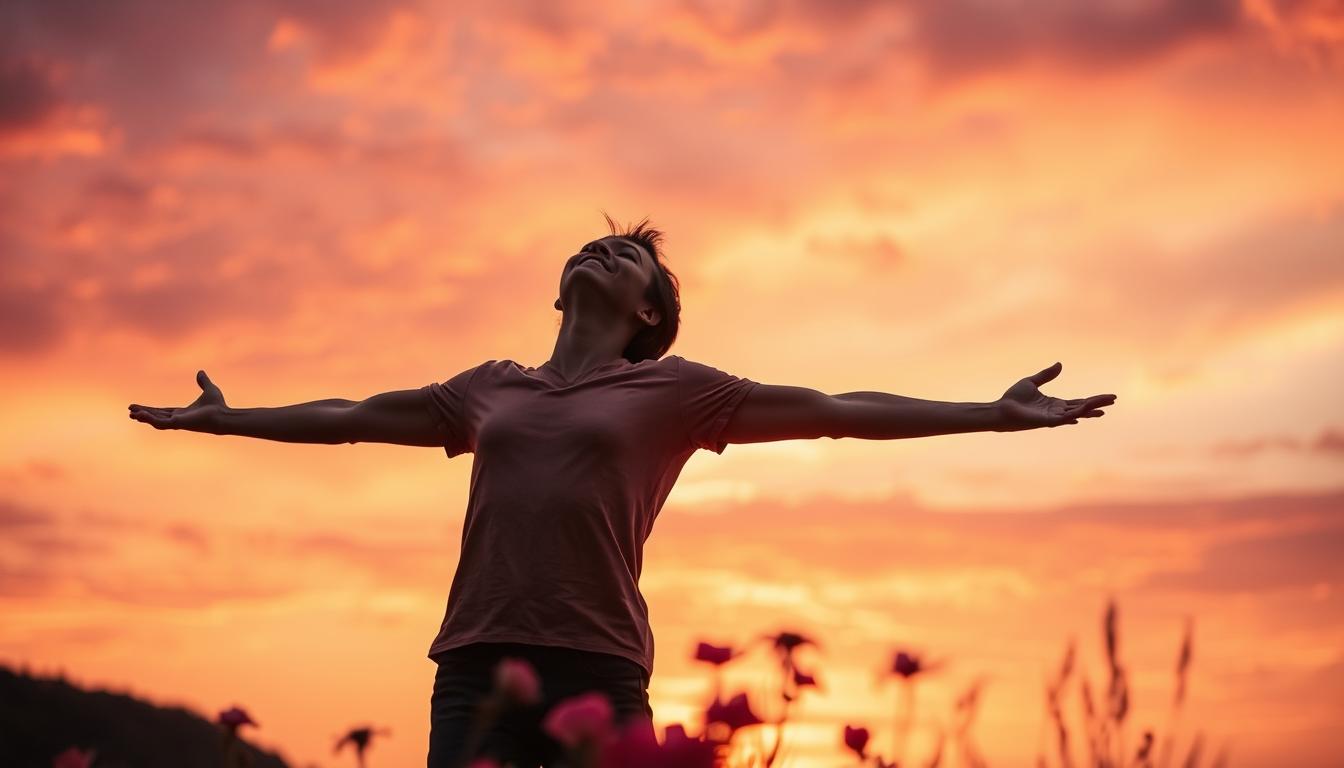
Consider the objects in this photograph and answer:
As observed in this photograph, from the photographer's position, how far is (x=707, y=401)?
146 inches

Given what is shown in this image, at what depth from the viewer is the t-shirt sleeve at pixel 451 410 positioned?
3.85 m

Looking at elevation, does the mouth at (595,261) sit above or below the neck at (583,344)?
above

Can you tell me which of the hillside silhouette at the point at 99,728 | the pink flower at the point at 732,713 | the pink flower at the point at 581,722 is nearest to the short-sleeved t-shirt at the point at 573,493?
the pink flower at the point at 732,713

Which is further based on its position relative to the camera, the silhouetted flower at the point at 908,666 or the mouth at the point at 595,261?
the mouth at the point at 595,261

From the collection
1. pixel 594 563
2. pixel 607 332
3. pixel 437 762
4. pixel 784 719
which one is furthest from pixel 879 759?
pixel 607 332

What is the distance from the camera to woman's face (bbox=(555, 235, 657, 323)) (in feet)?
13.0

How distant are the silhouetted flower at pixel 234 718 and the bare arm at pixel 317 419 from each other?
1.54 meters

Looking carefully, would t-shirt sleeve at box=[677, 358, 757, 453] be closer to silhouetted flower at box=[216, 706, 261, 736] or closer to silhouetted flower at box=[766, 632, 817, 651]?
silhouetted flower at box=[766, 632, 817, 651]

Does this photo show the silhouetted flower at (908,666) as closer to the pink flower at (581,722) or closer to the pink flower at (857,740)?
the pink flower at (857,740)

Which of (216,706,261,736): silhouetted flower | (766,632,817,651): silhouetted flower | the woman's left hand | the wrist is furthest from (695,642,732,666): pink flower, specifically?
the wrist

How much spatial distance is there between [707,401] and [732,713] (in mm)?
1633

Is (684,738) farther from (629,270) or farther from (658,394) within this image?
(629,270)

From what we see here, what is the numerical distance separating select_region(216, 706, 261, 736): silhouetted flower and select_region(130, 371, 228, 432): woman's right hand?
6.45 ft

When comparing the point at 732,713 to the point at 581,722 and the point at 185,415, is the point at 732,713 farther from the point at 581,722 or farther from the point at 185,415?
the point at 185,415
